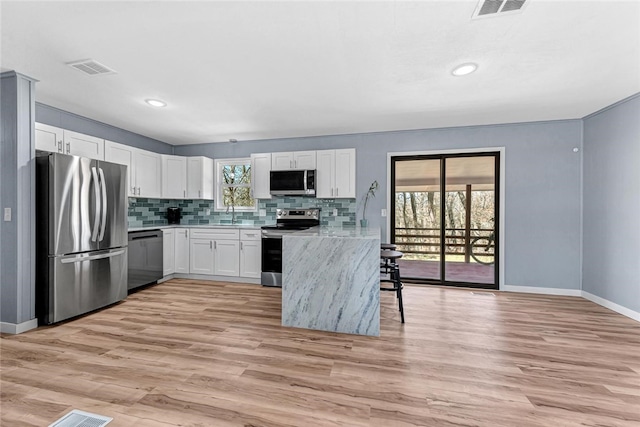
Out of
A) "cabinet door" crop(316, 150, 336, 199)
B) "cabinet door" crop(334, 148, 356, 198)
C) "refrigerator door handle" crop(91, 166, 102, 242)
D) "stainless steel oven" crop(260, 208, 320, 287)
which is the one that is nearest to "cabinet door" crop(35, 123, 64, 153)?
"refrigerator door handle" crop(91, 166, 102, 242)

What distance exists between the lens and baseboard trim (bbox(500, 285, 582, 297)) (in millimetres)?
3869

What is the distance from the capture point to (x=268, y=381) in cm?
190

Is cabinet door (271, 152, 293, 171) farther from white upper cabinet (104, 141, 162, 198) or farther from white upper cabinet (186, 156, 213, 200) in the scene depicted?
white upper cabinet (104, 141, 162, 198)

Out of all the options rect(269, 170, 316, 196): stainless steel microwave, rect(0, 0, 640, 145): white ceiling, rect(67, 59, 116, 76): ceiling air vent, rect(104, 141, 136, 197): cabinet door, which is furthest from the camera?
rect(269, 170, 316, 196): stainless steel microwave

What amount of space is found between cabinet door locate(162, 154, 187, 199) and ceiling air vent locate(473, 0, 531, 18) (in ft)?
15.1

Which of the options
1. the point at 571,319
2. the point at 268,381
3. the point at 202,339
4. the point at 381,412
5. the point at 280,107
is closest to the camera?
the point at 381,412

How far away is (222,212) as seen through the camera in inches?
205

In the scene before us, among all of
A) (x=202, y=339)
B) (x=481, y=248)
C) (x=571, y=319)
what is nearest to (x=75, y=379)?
(x=202, y=339)

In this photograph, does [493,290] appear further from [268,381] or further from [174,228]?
[174,228]

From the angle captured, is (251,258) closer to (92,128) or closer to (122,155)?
(122,155)

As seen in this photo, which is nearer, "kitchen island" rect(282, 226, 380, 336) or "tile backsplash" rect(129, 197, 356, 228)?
"kitchen island" rect(282, 226, 380, 336)

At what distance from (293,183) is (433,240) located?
97.1 inches

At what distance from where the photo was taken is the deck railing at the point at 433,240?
14.9 ft

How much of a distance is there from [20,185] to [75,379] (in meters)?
1.94
